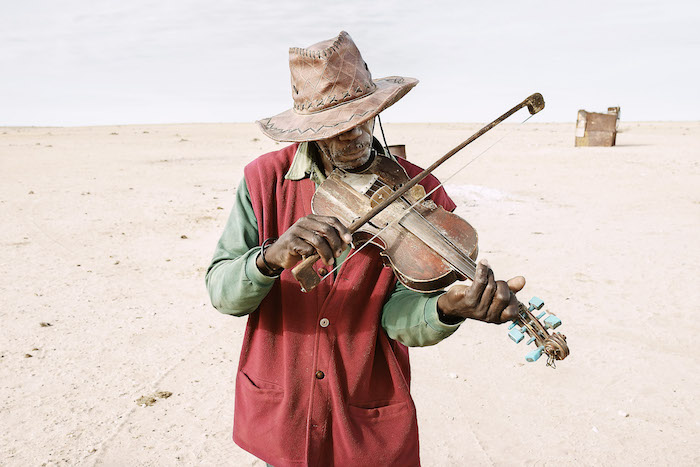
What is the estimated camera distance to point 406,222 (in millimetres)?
1944

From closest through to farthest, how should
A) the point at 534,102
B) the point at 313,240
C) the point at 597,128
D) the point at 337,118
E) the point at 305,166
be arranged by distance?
the point at 313,240 → the point at 337,118 → the point at 534,102 → the point at 305,166 → the point at 597,128

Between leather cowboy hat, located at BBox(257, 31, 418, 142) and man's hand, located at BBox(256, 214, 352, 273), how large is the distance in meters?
0.30

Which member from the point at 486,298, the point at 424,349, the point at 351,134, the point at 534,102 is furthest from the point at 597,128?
the point at 486,298

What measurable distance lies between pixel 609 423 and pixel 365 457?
2.63 meters

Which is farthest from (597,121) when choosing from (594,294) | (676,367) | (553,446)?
(553,446)

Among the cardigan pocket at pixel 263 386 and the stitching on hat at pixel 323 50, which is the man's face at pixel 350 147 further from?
the cardigan pocket at pixel 263 386

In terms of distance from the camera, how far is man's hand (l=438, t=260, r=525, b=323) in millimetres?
1631

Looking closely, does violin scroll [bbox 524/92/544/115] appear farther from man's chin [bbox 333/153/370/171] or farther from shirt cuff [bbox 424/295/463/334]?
shirt cuff [bbox 424/295/463/334]

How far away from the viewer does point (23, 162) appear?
16484 millimetres

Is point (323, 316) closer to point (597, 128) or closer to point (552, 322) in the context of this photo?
point (552, 322)

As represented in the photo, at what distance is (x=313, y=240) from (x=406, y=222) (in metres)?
0.50

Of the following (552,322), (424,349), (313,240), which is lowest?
(424,349)

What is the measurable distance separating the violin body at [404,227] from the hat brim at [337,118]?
23 cm

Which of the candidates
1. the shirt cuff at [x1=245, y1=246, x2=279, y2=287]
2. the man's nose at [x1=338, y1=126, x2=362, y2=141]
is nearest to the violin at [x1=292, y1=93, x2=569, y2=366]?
the man's nose at [x1=338, y1=126, x2=362, y2=141]
